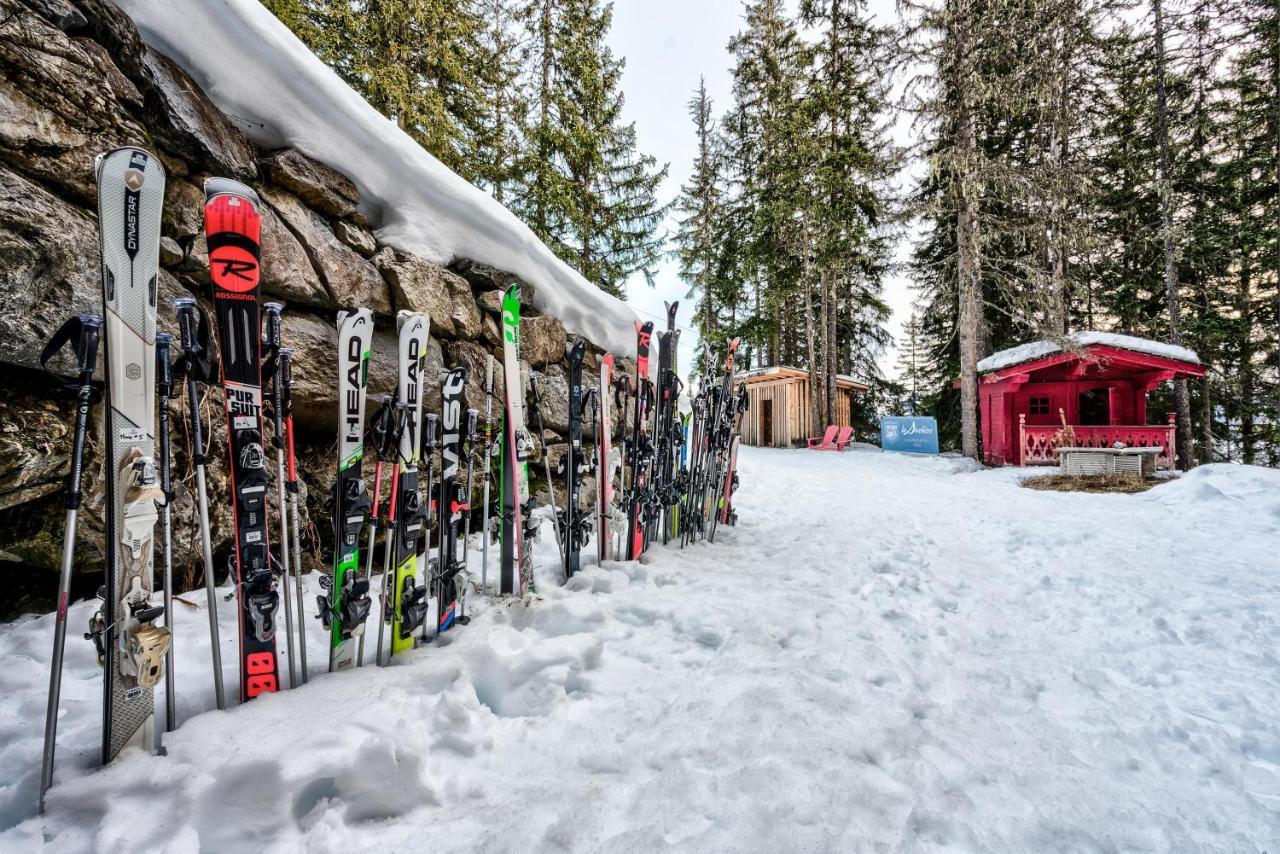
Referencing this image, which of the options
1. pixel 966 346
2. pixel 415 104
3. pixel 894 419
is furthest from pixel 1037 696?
pixel 894 419

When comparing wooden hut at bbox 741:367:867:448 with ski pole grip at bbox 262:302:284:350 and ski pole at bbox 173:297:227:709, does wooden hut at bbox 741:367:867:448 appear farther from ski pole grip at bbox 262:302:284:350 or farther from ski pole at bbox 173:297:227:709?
ski pole at bbox 173:297:227:709

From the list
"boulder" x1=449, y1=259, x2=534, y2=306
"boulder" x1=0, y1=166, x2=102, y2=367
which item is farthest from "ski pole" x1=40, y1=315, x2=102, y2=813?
"boulder" x1=449, y1=259, x2=534, y2=306

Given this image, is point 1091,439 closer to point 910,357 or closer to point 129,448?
point 129,448

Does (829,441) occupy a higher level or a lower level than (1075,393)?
lower

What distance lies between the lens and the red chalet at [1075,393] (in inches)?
386

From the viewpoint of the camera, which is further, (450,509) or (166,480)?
(450,509)

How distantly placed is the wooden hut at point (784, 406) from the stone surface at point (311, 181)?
503 inches

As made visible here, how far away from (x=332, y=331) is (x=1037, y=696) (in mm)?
3732

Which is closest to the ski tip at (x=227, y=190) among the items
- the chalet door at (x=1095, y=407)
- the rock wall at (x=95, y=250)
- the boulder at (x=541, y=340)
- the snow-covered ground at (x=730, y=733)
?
the rock wall at (x=95, y=250)

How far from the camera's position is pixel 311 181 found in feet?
8.75

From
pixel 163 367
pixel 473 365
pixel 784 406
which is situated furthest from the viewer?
pixel 784 406

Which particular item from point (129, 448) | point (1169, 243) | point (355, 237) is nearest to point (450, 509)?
point (129, 448)

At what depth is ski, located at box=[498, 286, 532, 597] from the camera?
2590 mm

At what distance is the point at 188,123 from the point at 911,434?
14.3 meters
